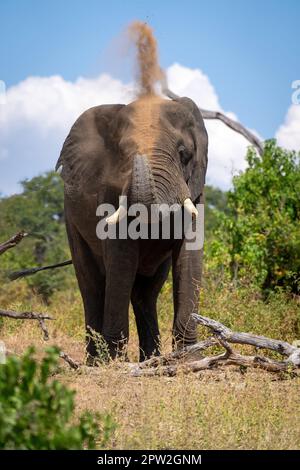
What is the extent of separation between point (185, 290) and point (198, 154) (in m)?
1.17

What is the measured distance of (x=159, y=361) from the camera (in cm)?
646

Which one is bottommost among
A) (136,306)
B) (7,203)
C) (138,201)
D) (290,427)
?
(290,427)

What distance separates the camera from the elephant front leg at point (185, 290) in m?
7.41

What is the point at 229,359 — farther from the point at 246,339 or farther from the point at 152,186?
the point at 152,186

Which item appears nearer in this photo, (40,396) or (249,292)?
(40,396)

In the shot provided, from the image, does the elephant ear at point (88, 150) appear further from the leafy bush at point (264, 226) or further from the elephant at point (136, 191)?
the leafy bush at point (264, 226)

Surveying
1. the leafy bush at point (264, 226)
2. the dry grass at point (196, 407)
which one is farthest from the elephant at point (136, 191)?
the leafy bush at point (264, 226)

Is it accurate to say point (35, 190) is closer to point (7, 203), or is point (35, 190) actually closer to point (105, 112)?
point (7, 203)

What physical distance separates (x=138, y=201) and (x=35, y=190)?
1875cm

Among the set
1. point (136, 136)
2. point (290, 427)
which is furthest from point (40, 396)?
point (136, 136)

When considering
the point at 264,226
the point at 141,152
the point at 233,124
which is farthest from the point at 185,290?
the point at 233,124

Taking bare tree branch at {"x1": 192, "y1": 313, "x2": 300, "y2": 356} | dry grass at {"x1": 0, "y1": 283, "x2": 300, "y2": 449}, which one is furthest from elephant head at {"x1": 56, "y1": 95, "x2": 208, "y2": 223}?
dry grass at {"x1": 0, "y1": 283, "x2": 300, "y2": 449}

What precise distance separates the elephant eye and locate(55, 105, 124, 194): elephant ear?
724mm

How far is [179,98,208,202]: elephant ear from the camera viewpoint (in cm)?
771
